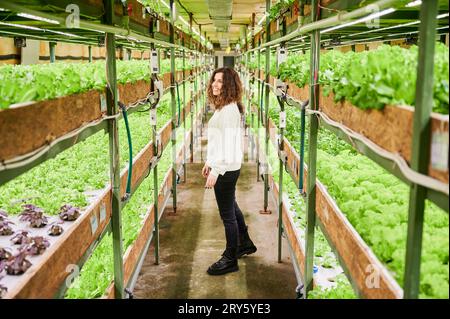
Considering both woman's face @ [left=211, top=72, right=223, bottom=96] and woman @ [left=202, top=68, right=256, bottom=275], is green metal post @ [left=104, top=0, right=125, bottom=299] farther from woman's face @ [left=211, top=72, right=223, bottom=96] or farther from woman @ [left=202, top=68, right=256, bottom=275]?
woman's face @ [left=211, top=72, right=223, bottom=96]

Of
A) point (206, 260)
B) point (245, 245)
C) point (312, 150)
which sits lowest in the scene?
point (206, 260)

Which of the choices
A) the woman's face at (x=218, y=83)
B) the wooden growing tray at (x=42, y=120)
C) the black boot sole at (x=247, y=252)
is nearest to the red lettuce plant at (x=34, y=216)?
the wooden growing tray at (x=42, y=120)

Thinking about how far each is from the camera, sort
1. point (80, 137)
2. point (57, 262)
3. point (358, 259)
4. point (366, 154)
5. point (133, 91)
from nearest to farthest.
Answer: point (366, 154), point (358, 259), point (57, 262), point (80, 137), point (133, 91)

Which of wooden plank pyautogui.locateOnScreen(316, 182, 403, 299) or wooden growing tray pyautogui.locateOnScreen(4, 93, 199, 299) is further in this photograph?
wooden growing tray pyautogui.locateOnScreen(4, 93, 199, 299)

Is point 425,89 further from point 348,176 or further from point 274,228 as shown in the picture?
point 274,228

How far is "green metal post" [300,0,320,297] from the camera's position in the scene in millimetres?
3369

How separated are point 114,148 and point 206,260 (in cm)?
251

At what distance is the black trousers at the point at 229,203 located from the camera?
503cm

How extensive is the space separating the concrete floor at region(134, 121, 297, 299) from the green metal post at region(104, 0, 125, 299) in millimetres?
1167

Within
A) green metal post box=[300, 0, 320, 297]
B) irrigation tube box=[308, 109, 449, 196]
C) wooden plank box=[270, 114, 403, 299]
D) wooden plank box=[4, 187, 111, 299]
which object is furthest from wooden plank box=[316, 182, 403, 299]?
wooden plank box=[4, 187, 111, 299]

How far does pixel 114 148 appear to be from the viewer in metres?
3.48

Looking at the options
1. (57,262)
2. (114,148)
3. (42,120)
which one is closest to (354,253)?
(57,262)

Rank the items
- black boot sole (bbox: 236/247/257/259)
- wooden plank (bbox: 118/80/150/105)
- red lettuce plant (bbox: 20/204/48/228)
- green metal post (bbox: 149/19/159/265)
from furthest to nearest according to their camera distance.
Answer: black boot sole (bbox: 236/247/257/259) < green metal post (bbox: 149/19/159/265) < wooden plank (bbox: 118/80/150/105) < red lettuce plant (bbox: 20/204/48/228)

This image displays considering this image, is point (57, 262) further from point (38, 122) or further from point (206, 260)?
point (206, 260)
